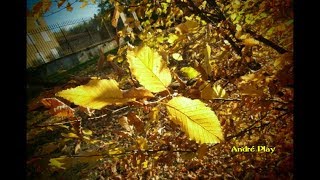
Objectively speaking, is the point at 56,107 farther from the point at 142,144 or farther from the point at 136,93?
the point at 142,144

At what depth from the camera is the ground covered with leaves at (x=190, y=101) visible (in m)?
0.53

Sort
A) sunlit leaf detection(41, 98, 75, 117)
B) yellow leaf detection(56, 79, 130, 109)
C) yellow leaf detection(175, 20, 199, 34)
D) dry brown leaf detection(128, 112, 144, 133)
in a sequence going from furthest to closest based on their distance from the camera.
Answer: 1. yellow leaf detection(175, 20, 199, 34)
2. dry brown leaf detection(128, 112, 144, 133)
3. sunlit leaf detection(41, 98, 75, 117)
4. yellow leaf detection(56, 79, 130, 109)

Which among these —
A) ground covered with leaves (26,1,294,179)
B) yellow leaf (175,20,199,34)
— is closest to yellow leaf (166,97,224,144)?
ground covered with leaves (26,1,294,179)

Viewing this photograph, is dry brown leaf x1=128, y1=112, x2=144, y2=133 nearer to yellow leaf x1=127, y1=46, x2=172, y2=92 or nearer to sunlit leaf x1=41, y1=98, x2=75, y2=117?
sunlit leaf x1=41, y1=98, x2=75, y2=117

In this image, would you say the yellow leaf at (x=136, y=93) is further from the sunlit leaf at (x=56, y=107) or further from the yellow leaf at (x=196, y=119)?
the sunlit leaf at (x=56, y=107)

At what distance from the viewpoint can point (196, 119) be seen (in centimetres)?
52

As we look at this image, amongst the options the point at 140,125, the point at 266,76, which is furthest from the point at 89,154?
the point at 266,76

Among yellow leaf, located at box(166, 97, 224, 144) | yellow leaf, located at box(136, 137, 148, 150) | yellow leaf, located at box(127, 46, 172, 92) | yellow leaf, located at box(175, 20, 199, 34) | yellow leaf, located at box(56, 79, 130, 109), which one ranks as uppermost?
yellow leaf, located at box(175, 20, 199, 34)

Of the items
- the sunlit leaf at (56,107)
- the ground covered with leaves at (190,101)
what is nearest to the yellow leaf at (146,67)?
the ground covered with leaves at (190,101)

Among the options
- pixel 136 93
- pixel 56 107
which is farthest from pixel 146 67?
pixel 56 107

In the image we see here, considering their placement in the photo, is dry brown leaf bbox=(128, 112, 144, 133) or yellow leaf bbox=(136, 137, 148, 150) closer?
dry brown leaf bbox=(128, 112, 144, 133)

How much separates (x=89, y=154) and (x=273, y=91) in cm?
86

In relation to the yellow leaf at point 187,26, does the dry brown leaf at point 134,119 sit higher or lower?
lower

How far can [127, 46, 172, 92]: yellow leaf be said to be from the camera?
20.9 inches
